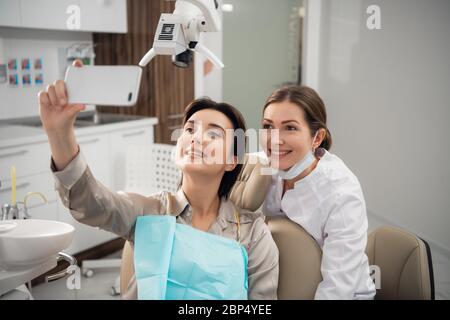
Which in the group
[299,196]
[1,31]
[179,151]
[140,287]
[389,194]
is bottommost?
[389,194]

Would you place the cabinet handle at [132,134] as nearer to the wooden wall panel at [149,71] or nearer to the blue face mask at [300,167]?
the wooden wall panel at [149,71]

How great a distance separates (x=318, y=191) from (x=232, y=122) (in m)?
0.28

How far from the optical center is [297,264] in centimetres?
103

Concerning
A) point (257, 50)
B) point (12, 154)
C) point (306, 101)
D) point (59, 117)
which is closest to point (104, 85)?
point (59, 117)

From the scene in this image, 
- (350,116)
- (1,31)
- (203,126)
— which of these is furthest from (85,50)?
(203,126)

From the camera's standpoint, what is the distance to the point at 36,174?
90.9 inches

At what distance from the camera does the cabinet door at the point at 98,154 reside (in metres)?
2.55

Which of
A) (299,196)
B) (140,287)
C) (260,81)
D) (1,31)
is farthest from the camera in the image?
(260,81)

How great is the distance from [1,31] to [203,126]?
2091 millimetres

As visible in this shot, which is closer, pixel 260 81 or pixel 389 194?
pixel 389 194

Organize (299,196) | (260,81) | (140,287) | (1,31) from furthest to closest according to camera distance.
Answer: (260,81), (1,31), (299,196), (140,287)

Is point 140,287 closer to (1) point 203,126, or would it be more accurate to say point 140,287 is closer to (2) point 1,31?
(1) point 203,126

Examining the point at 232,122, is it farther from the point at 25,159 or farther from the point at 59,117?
the point at 25,159

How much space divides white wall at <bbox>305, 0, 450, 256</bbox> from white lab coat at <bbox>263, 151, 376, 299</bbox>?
97 centimetres
